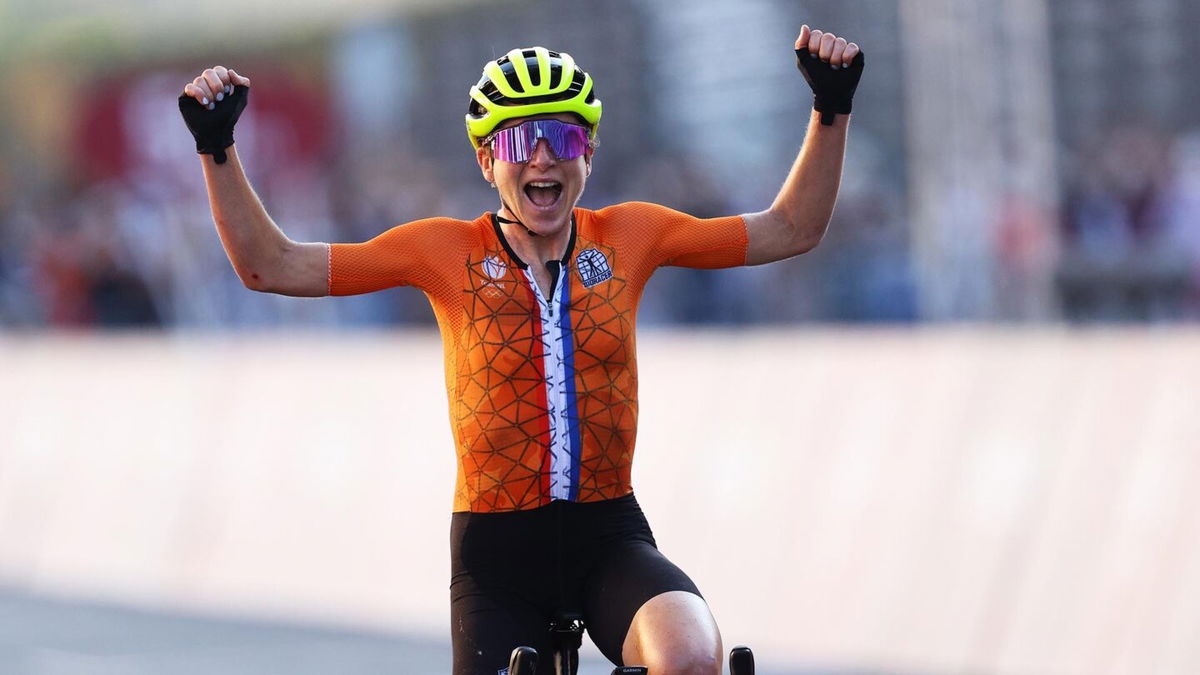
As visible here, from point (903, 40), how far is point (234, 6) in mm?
10244

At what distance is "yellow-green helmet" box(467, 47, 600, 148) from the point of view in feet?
18.4

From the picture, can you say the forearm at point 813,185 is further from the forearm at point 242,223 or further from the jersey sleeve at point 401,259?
the forearm at point 242,223

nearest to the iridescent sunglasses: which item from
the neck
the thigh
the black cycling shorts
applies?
the neck

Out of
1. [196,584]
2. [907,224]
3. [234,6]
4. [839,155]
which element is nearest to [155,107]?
[234,6]

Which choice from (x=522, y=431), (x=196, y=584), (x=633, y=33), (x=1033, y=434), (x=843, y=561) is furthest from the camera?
(x=633, y=33)

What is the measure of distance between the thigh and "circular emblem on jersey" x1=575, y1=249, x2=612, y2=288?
27.9 inches

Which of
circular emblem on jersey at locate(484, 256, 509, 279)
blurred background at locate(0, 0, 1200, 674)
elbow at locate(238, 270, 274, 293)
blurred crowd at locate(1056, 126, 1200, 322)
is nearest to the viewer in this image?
elbow at locate(238, 270, 274, 293)

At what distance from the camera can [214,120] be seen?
17.9ft

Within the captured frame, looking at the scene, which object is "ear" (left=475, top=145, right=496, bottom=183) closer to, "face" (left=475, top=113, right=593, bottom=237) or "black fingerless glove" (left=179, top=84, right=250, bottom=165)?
"face" (left=475, top=113, right=593, bottom=237)

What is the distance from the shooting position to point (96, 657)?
44.5 feet

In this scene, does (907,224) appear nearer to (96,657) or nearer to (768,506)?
(768,506)

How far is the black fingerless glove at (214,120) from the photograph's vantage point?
5.46m

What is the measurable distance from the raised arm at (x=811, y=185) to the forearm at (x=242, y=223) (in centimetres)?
129

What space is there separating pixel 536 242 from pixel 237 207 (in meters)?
0.80
